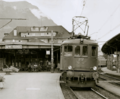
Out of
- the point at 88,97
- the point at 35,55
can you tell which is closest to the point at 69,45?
the point at 88,97

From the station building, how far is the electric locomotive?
1327cm

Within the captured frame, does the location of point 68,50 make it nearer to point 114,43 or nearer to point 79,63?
point 79,63

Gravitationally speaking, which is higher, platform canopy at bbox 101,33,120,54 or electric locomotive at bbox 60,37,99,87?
platform canopy at bbox 101,33,120,54

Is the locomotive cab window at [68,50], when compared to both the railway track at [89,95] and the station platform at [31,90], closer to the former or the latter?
the station platform at [31,90]

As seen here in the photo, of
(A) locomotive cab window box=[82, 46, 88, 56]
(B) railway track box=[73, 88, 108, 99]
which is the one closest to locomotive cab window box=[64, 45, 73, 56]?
(A) locomotive cab window box=[82, 46, 88, 56]

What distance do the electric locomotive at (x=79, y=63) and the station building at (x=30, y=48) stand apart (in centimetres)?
1327

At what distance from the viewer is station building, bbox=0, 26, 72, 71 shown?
27828 mm

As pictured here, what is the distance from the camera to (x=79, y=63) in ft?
40.5

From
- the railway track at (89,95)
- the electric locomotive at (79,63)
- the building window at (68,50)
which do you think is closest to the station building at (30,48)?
the building window at (68,50)

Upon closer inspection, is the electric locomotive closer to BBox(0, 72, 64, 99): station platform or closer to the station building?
BBox(0, 72, 64, 99): station platform

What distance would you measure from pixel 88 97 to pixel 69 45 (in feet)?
12.6

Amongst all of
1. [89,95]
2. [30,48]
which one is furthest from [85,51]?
[30,48]

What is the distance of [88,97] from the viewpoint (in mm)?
10414

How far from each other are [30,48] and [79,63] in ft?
56.8
